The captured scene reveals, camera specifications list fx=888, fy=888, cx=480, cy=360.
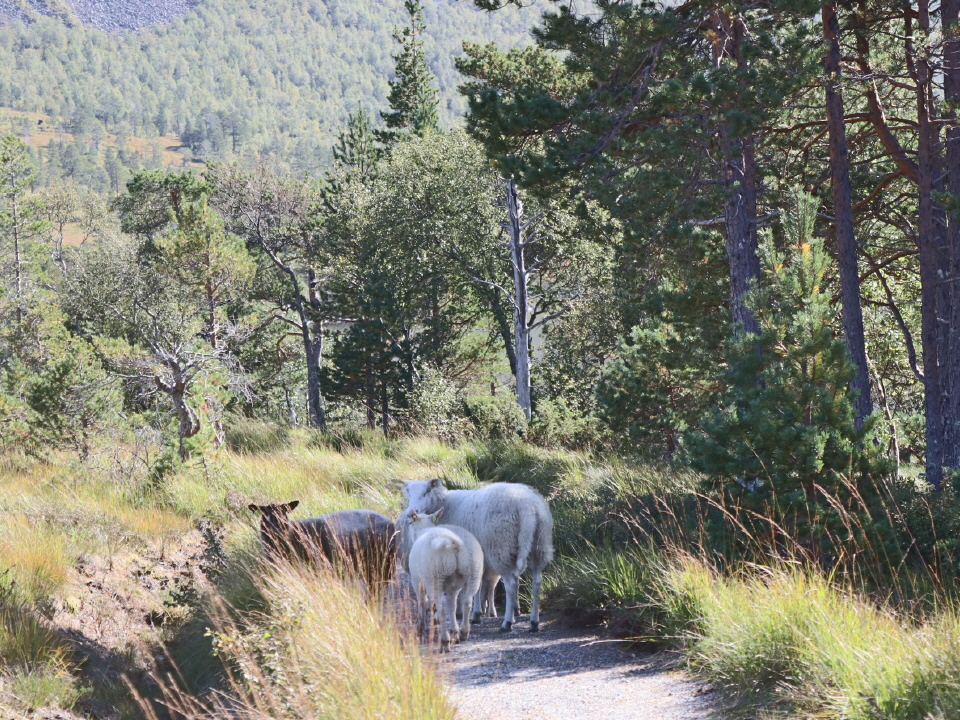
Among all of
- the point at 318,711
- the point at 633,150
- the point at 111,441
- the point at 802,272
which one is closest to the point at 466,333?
the point at 111,441

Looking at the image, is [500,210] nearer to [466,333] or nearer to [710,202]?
[466,333]

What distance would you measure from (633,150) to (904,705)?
8461 mm

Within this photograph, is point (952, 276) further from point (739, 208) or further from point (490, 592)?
→ point (490, 592)

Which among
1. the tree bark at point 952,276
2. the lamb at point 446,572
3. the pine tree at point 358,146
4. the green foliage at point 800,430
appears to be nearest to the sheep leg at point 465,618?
the lamb at point 446,572

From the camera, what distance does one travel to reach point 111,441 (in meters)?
14.3

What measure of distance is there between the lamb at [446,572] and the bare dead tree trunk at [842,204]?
21.4ft

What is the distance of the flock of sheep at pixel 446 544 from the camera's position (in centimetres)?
640

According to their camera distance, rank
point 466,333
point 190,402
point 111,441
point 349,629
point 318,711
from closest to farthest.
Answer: point 318,711 → point 349,629 → point 190,402 → point 111,441 → point 466,333

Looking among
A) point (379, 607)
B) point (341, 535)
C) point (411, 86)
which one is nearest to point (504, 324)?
point (411, 86)

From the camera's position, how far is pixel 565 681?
554cm

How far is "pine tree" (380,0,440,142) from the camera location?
45656mm

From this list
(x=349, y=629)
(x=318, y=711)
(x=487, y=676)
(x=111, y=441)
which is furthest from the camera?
(x=111, y=441)

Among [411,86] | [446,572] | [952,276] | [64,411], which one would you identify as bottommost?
[446,572]

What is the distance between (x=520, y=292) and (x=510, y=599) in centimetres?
2085
